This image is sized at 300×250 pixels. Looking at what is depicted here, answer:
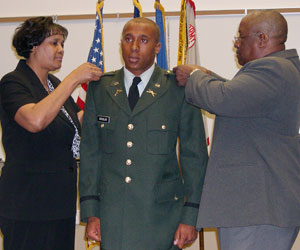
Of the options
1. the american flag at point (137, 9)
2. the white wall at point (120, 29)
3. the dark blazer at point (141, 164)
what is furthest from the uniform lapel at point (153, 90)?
the white wall at point (120, 29)

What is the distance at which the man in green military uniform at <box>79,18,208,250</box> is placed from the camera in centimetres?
180

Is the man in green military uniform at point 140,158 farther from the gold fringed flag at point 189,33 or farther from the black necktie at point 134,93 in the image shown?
the gold fringed flag at point 189,33

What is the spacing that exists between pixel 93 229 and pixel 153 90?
69 centimetres

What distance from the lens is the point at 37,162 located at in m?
2.07

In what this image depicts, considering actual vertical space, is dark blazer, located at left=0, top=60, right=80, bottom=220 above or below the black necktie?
below

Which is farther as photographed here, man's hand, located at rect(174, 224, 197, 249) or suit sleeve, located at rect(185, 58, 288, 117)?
man's hand, located at rect(174, 224, 197, 249)

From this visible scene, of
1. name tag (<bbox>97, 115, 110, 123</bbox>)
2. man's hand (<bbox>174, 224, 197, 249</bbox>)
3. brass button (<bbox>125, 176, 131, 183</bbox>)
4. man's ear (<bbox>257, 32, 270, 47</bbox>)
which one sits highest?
man's ear (<bbox>257, 32, 270, 47</bbox>)

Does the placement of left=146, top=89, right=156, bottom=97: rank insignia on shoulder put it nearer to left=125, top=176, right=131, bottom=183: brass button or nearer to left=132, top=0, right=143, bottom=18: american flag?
left=125, top=176, right=131, bottom=183: brass button

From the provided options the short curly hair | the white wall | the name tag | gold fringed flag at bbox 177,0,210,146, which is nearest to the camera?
the name tag

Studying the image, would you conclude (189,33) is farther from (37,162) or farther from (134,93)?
(37,162)

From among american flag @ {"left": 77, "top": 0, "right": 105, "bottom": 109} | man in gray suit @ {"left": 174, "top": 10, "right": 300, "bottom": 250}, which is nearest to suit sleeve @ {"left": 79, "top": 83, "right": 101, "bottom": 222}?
man in gray suit @ {"left": 174, "top": 10, "right": 300, "bottom": 250}

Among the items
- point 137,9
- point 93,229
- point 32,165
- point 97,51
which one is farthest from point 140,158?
point 137,9

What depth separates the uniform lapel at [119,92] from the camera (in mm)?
1889

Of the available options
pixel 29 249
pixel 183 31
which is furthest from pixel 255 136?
pixel 183 31
